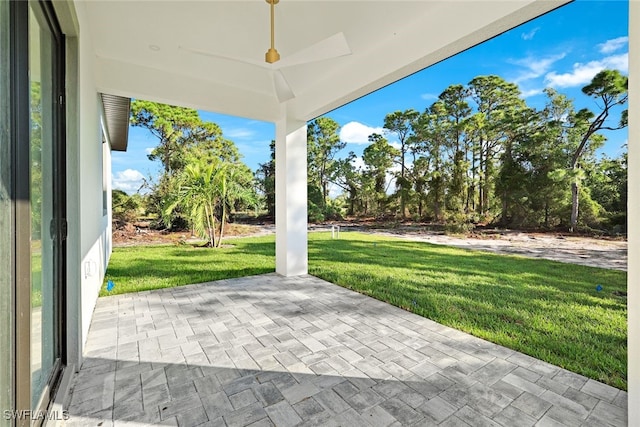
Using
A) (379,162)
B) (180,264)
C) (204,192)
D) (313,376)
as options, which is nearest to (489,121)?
(379,162)

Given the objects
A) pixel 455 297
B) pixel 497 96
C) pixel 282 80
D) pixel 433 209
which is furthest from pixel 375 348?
pixel 497 96

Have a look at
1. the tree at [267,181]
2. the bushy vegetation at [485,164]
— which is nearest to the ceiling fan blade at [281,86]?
the bushy vegetation at [485,164]

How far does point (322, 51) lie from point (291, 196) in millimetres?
2603

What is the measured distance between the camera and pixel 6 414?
1027 mm

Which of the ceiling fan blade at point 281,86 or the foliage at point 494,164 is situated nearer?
the ceiling fan blade at point 281,86

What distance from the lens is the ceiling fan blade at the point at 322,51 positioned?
7.65ft

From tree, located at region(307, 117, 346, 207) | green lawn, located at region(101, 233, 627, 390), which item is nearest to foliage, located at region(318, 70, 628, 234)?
tree, located at region(307, 117, 346, 207)

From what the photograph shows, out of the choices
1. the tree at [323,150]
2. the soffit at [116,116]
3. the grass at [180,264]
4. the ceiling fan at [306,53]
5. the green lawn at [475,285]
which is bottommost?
the green lawn at [475,285]

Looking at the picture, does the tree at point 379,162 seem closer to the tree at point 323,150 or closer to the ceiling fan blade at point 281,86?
the tree at point 323,150

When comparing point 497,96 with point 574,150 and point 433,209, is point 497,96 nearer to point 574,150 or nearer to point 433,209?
point 574,150

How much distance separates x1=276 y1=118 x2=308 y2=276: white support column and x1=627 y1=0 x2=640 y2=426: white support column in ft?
12.4

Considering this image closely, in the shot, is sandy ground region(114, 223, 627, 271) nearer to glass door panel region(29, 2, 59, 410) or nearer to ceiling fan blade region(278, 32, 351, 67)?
ceiling fan blade region(278, 32, 351, 67)

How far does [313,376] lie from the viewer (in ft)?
6.72

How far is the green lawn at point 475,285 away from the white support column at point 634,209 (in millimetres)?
676
